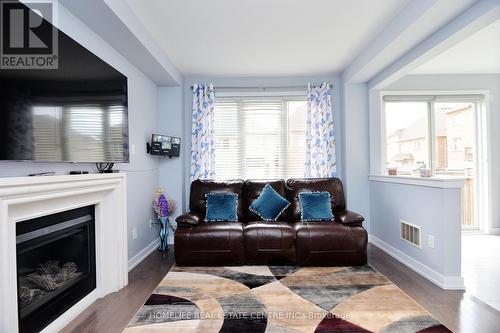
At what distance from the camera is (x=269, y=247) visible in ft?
10.6

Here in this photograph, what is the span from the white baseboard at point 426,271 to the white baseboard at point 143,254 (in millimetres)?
3193

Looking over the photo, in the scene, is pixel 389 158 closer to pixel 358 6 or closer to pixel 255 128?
pixel 255 128

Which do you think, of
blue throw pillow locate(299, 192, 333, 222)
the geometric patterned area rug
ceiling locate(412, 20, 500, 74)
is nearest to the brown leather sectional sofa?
the geometric patterned area rug

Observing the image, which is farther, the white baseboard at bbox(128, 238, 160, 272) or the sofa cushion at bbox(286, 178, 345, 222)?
the sofa cushion at bbox(286, 178, 345, 222)

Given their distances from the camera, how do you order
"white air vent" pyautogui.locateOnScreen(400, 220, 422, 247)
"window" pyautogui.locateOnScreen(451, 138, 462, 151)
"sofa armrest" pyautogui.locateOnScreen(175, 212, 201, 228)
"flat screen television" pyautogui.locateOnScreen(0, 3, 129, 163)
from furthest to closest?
"window" pyautogui.locateOnScreen(451, 138, 462, 151), "sofa armrest" pyautogui.locateOnScreen(175, 212, 201, 228), "white air vent" pyautogui.locateOnScreen(400, 220, 422, 247), "flat screen television" pyautogui.locateOnScreen(0, 3, 129, 163)

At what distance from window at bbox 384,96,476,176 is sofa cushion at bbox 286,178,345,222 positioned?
1065 millimetres

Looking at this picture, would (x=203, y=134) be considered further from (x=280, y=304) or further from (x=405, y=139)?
(x=405, y=139)

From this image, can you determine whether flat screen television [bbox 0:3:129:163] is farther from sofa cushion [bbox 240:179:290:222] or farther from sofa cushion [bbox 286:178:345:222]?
sofa cushion [bbox 286:178:345:222]

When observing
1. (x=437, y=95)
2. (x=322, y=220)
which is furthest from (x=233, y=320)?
(x=437, y=95)

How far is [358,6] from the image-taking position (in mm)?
2518

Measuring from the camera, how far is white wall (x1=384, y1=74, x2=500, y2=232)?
4457 mm

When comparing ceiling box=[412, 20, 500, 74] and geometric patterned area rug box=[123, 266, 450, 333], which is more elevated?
ceiling box=[412, 20, 500, 74]

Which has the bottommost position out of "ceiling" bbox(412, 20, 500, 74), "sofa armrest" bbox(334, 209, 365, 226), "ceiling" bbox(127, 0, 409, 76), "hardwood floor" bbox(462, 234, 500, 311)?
"hardwood floor" bbox(462, 234, 500, 311)

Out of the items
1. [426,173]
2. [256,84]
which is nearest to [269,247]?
[426,173]
